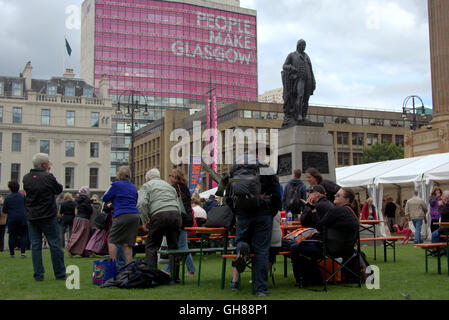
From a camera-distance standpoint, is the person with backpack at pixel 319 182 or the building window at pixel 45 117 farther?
the building window at pixel 45 117

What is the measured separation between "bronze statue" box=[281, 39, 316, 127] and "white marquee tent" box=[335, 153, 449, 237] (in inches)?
254

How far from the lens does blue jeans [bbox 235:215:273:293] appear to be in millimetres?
6973

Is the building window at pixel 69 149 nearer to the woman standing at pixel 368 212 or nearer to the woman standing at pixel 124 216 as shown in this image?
the woman standing at pixel 368 212

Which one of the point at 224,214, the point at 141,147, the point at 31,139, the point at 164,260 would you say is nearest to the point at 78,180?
the point at 31,139

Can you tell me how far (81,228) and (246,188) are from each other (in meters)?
8.69

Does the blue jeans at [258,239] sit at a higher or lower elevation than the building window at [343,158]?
lower

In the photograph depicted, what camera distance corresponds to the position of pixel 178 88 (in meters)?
116

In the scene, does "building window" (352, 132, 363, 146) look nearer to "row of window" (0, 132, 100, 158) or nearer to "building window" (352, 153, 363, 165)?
"building window" (352, 153, 363, 165)

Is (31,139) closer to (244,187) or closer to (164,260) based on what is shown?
(164,260)

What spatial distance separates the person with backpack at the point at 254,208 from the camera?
6867mm

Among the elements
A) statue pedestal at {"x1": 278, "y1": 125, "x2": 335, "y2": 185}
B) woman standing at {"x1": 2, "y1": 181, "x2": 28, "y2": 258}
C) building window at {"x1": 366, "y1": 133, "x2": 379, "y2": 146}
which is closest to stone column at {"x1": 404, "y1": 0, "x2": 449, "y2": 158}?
statue pedestal at {"x1": 278, "y1": 125, "x2": 335, "y2": 185}

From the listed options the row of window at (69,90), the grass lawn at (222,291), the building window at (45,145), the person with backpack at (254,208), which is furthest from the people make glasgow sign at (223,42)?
the person with backpack at (254,208)

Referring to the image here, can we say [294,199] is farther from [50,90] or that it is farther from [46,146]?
[50,90]
